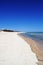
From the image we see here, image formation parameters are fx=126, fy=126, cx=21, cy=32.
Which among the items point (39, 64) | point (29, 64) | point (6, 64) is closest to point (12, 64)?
point (6, 64)

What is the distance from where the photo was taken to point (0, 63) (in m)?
5.38

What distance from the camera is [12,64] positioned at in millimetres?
5301

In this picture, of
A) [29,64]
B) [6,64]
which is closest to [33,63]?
[29,64]

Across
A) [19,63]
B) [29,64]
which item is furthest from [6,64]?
[29,64]

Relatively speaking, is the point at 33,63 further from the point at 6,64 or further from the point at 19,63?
the point at 6,64

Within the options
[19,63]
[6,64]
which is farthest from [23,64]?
[6,64]

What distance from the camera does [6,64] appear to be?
5.25m

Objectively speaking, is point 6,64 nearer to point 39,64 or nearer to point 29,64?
point 29,64

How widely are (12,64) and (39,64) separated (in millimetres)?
1201

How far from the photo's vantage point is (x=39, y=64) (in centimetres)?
556

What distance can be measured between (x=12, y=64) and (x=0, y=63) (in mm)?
524

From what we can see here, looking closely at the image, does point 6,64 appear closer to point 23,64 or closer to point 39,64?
point 23,64

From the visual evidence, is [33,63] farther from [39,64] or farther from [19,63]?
[19,63]

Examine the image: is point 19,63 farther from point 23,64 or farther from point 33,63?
point 33,63
